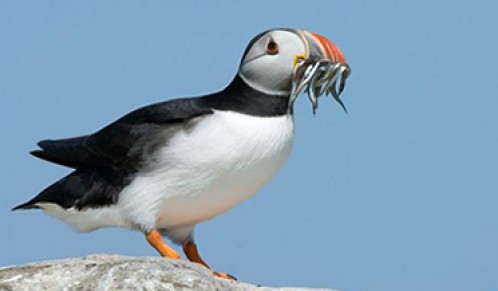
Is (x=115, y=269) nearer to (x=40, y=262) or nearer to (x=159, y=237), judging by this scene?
(x=40, y=262)

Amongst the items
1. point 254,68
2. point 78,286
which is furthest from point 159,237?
point 78,286

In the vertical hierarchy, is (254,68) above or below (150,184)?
above

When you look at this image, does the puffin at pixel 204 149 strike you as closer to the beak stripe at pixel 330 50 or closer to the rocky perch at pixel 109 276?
the beak stripe at pixel 330 50

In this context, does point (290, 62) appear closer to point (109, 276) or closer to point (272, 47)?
point (272, 47)

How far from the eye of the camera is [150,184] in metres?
10.5

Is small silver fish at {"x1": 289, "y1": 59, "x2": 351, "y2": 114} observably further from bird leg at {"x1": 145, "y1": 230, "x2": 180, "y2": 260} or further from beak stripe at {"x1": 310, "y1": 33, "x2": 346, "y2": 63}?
bird leg at {"x1": 145, "y1": 230, "x2": 180, "y2": 260}

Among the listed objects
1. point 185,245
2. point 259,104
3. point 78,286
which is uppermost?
point 259,104

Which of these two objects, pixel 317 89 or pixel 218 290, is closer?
pixel 218 290

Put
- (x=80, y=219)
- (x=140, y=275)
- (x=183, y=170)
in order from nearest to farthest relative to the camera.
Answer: (x=140, y=275), (x=183, y=170), (x=80, y=219)

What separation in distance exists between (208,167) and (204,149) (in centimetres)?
16

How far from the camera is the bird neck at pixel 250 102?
34.7 ft

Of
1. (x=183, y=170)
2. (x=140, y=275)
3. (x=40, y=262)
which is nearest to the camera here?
(x=140, y=275)

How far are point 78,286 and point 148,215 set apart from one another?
7.52 ft

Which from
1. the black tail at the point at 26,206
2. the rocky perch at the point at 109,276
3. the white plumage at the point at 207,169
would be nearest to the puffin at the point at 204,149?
the white plumage at the point at 207,169
